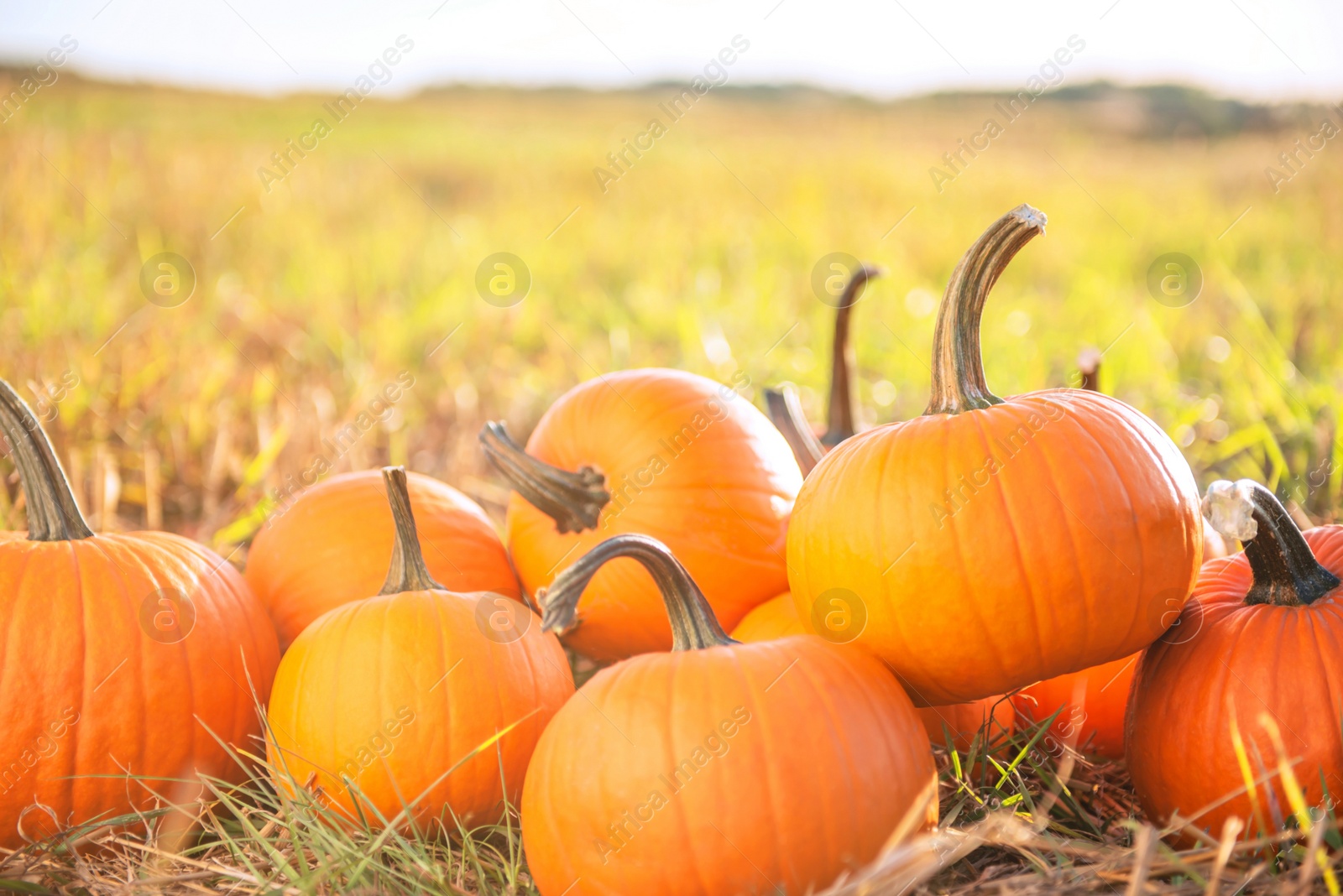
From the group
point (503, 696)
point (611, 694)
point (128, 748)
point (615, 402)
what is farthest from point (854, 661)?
point (128, 748)

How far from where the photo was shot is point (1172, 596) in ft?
5.32

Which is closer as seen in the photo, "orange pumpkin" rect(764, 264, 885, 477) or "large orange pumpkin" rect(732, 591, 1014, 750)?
"large orange pumpkin" rect(732, 591, 1014, 750)

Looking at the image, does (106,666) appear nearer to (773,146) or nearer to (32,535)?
(32,535)

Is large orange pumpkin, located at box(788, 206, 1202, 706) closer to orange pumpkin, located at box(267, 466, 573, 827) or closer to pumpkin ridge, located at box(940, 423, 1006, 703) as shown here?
pumpkin ridge, located at box(940, 423, 1006, 703)

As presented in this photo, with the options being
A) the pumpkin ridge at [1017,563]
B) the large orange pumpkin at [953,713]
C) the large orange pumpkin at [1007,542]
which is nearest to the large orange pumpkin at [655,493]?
the large orange pumpkin at [953,713]

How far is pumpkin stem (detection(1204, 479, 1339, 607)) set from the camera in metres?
1.62

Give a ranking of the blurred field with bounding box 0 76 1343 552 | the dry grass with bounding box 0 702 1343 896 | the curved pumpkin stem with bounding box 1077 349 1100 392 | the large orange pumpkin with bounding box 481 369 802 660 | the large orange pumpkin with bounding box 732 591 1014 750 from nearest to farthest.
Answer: the dry grass with bounding box 0 702 1343 896 < the large orange pumpkin with bounding box 732 591 1014 750 < the large orange pumpkin with bounding box 481 369 802 660 < the curved pumpkin stem with bounding box 1077 349 1100 392 < the blurred field with bounding box 0 76 1343 552

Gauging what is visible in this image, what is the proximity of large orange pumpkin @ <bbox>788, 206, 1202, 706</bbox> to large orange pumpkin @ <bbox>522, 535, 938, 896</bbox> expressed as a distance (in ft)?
0.48

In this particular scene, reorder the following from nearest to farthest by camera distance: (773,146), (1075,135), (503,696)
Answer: (503,696)
(773,146)
(1075,135)

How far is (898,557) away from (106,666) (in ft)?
5.06

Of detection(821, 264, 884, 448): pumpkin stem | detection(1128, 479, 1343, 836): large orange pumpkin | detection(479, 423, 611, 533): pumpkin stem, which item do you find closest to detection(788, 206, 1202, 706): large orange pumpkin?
detection(1128, 479, 1343, 836): large orange pumpkin

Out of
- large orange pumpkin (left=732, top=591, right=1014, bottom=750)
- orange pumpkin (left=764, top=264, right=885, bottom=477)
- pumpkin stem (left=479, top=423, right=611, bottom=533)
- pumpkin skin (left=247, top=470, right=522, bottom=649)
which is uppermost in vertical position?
orange pumpkin (left=764, top=264, right=885, bottom=477)

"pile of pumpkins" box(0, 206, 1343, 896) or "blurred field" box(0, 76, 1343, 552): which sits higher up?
"blurred field" box(0, 76, 1343, 552)

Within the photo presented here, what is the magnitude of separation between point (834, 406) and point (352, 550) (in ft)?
4.68
